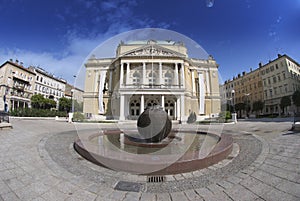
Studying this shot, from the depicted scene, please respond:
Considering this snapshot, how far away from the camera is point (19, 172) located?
11.9 ft

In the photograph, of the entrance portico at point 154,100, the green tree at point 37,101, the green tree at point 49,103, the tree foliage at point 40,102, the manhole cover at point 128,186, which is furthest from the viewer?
the green tree at point 49,103

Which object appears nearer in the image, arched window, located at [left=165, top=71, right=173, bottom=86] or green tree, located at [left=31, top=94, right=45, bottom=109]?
arched window, located at [left=165, top=71, right=173, bottom=86]

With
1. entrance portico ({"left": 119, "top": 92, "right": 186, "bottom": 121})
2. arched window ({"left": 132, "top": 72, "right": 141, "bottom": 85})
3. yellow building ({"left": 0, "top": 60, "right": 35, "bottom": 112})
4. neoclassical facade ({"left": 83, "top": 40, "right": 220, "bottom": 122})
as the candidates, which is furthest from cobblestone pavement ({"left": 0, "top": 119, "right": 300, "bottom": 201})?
yellow building ({"left": 0, "top": 60, "right": 35, "bottom": 112})

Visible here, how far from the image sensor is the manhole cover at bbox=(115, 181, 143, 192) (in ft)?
9.56

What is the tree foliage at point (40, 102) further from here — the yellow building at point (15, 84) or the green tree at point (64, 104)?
the yellow building at point (15, 84)

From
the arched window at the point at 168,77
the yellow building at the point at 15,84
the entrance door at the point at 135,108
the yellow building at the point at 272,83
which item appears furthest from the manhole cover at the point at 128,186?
the yellow building at the point at 15,84

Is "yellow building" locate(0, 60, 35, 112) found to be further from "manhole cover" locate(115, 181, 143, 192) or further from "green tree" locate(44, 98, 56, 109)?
"manhole cover" locate(115, 181, 143, 192)

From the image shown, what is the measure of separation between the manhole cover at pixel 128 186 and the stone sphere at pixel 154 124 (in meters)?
3.31

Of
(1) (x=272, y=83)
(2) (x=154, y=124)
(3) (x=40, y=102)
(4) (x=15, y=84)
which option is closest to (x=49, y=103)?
(3) (x=40, y=102)

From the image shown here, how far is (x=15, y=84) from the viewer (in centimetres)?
4566

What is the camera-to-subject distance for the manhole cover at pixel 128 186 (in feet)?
9.56

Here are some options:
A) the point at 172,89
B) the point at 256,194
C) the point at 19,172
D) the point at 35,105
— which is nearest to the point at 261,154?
the point at 256,194

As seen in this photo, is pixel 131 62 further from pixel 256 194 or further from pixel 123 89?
pixel 256 194

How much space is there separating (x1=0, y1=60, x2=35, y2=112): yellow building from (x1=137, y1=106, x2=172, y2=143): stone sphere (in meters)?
50.8
